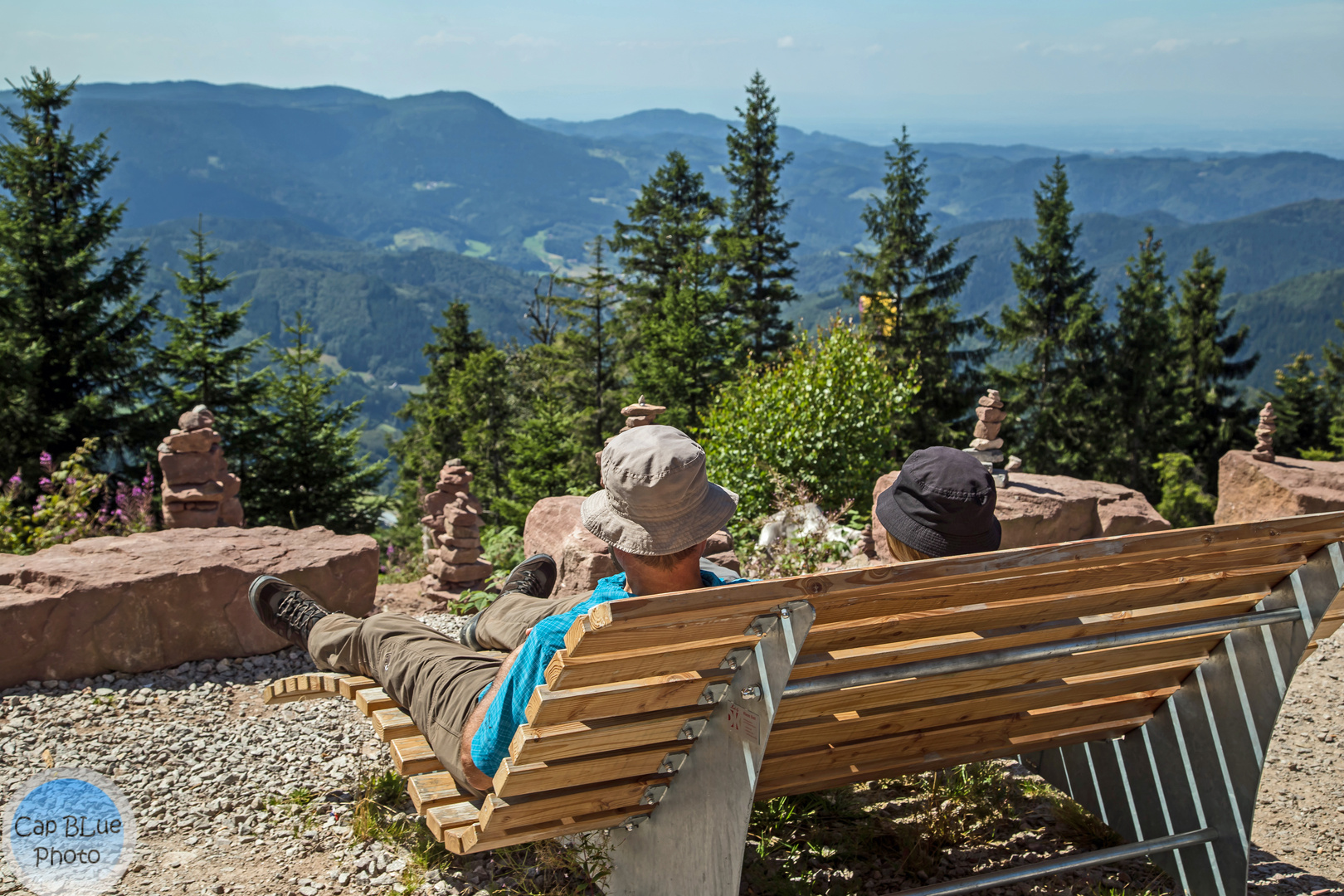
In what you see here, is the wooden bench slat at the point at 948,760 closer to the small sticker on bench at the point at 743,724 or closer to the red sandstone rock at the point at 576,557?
the small sticker on bench at the point at 743,724

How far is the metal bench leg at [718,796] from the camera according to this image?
1.87 meters

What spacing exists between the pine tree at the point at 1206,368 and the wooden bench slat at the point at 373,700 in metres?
36.2

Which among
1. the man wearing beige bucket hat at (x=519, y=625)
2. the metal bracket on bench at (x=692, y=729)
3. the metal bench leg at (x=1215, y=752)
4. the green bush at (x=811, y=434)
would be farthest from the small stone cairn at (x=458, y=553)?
the metal bracket on bench at (x=692, y=729)

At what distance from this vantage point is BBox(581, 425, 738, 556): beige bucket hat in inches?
85.0

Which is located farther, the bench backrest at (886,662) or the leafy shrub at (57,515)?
the leafy shrub at (57,515)

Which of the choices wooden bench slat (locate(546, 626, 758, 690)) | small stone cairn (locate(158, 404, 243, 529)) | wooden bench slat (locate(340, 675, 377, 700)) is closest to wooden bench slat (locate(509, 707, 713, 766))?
wooden bench slat (locate(546, 626, 758, 690))

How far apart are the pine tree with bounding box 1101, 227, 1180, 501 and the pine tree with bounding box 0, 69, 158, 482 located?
30836mm

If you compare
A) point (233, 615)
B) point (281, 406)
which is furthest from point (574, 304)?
point (233, 615)

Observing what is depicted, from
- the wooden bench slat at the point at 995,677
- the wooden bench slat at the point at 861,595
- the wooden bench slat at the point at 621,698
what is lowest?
the wooden bench slat at the point at 995,677

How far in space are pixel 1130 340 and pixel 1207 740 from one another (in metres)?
33.7

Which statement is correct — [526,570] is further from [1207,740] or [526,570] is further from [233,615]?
[1207,740]

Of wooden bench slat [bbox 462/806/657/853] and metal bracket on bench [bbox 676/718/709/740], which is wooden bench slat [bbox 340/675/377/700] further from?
metal bracket on bench [bbox 676/718/709/740]

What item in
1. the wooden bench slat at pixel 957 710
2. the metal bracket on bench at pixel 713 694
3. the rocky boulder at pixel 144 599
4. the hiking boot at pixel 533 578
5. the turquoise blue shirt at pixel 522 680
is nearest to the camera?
the metal bracket on bench at pixel 713 694

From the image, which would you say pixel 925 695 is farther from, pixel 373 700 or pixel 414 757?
pixel 373 700
